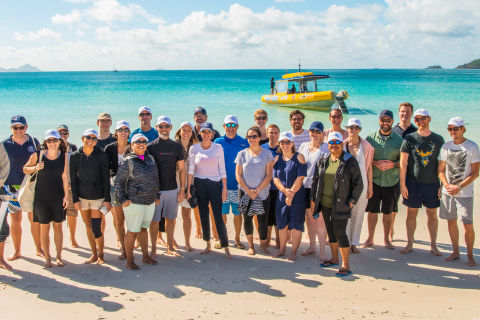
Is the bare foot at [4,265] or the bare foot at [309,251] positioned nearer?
the bare foot at [4,265]

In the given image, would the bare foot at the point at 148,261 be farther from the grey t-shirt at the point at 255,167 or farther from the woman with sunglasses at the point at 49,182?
the grey t-shirt at the point at 255,167

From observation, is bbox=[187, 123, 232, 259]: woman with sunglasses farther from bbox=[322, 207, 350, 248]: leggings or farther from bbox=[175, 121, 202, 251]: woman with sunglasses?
bbox=[322, 207, 350, 248]: leggings

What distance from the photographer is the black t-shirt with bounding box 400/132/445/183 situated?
189 inches

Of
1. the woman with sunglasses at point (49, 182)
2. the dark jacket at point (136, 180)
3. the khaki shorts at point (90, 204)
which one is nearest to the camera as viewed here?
the dark jacket at point (136, 180)

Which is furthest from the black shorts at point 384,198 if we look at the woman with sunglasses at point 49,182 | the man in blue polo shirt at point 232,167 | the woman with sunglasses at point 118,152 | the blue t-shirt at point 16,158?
the blue t-shirt at point 16,158

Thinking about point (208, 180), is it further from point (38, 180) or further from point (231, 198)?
point (38, 180)

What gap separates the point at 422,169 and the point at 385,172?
0.45 meters

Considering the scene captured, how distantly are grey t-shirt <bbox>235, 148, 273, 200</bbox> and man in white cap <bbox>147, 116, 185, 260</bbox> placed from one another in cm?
77

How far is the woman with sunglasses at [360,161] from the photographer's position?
4.76 m

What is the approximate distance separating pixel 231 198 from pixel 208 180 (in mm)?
544

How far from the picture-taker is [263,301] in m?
3.89

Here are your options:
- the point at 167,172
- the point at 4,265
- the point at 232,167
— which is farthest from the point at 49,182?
the point at 232,167

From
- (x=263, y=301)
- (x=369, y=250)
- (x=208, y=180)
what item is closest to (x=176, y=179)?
(x=208, y=180)

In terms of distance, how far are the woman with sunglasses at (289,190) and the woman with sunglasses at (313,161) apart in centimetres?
15
